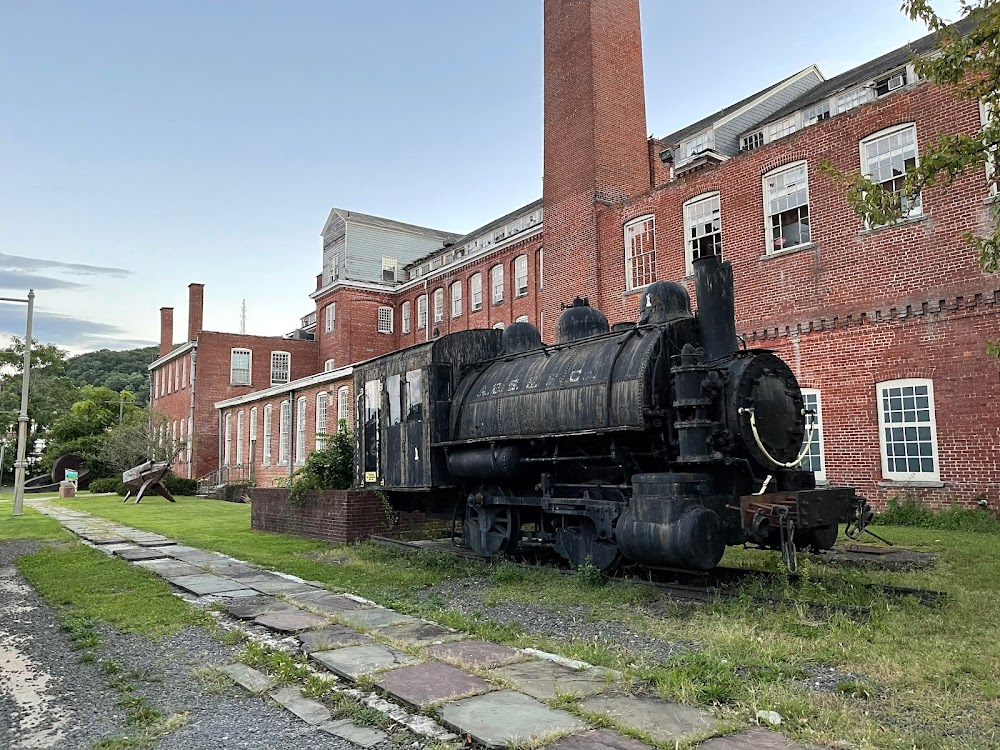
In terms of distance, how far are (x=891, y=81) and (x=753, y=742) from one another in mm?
24987

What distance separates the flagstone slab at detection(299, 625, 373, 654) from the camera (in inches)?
224

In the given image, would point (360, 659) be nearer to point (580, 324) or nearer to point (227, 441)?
point (580, 324)

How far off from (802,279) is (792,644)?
12.0 m

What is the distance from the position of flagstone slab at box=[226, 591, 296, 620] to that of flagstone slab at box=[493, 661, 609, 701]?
304 centimetres

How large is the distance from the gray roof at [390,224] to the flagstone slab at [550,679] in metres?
40.9

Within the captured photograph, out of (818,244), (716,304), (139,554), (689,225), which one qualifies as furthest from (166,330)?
(716,304)

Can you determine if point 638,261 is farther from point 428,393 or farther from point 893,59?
point 893,59

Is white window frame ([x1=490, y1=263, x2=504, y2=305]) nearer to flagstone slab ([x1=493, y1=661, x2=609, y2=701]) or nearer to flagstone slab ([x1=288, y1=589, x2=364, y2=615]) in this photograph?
flagstone slab ([x1=288, y1=589, x2=364, y2=615])

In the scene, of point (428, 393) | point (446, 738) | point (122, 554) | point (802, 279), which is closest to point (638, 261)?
point (802, 279)

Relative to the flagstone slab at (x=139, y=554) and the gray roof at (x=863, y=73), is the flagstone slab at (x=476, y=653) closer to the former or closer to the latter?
the flagstone slab at (x=139, y=554)

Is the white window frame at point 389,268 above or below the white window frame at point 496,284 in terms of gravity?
above

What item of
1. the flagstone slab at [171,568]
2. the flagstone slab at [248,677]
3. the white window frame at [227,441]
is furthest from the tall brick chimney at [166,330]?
the flagstone slab at [248,677]

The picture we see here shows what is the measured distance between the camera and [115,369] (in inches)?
3780

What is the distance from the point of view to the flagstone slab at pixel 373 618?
6406mm
